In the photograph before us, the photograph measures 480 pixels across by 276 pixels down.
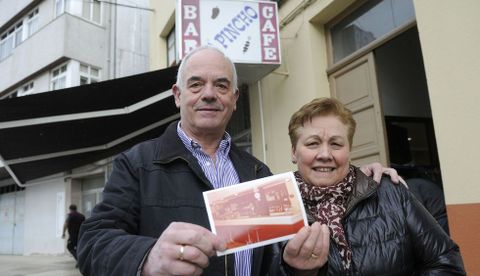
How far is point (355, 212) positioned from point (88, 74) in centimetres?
1350

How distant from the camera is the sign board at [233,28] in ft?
18.2

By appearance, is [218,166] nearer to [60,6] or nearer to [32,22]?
[60,6]

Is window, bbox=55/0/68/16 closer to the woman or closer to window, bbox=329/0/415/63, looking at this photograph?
window, bbox=329/0/415/63

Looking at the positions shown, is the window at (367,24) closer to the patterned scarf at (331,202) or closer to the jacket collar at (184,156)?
the patterned scarf at (331,202)

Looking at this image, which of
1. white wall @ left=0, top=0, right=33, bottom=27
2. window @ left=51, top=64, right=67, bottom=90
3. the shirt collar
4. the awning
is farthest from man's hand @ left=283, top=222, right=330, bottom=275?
white wall @ left=0, top=0, right=33, bottom=27

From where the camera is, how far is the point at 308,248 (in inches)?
52.0

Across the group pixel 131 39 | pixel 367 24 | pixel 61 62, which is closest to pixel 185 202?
pixel 367 24

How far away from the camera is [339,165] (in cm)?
183

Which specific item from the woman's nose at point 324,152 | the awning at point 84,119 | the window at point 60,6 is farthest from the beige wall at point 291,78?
the window at point 60,6

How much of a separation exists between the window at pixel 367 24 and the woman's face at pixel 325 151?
2.97m

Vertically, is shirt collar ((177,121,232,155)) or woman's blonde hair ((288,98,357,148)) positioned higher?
woman's blonde hair ((288,98,357,148))

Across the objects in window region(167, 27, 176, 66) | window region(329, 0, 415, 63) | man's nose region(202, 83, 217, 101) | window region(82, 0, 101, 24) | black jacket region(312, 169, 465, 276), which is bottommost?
black jacket region(312, 169, 465, 276)

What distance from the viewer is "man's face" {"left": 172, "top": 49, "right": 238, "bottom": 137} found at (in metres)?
1.71

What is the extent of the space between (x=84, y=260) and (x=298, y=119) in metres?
1.15
